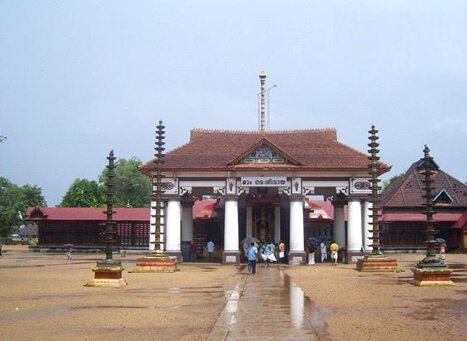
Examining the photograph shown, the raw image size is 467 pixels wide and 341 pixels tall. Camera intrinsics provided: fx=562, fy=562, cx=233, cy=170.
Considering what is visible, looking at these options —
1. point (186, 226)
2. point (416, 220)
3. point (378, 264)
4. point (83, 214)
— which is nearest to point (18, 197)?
point (83, 214)

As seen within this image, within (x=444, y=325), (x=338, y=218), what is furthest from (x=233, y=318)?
(x=338, y=218)

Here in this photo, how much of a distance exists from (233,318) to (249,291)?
5496 mm

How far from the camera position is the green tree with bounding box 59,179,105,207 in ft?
218

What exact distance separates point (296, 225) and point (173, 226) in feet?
22.8

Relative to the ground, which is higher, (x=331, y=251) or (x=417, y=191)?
(x=417, y=191)

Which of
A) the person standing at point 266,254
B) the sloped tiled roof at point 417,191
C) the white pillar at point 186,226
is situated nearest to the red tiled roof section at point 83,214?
the white pillar at point 186,226

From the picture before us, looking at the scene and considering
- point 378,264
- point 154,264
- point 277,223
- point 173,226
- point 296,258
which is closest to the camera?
point 378,264

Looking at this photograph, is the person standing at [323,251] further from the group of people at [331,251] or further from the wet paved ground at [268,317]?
the wet paved ground at [268,317]

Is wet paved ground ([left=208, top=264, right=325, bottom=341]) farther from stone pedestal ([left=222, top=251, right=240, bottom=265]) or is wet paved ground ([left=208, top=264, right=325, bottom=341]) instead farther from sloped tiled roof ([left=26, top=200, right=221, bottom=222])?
sloped tiled roof ([left=26, top=200, right=221, bottom=222])

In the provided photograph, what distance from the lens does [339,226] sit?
35.9 meters

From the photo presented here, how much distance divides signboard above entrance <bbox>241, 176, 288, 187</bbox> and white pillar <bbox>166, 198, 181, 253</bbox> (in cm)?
408

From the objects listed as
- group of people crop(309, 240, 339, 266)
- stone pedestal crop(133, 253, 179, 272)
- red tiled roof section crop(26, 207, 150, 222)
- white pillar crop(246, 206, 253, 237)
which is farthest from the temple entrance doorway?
red tiled roof section crop(26, 207, 150, 222)

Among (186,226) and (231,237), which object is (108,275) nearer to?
(231,237)

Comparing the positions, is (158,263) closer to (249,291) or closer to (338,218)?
(249,291)
